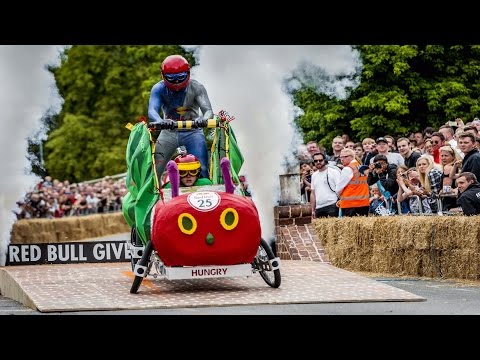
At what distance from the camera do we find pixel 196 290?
14930 millimetres

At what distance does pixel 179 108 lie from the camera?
52.5 ft

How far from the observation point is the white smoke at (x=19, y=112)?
75.9ft

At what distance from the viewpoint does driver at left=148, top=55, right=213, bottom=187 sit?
15727 millimetres

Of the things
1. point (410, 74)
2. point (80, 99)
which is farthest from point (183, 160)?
point (80, 99)

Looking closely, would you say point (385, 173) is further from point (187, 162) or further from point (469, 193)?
point (187, 162)

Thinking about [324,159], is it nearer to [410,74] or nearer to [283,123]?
[283,123]

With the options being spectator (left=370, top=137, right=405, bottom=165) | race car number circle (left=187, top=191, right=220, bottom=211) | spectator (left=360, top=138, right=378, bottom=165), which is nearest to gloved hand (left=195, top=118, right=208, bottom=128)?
race car number circle (left=187, top=191, right=220, bottom=211)

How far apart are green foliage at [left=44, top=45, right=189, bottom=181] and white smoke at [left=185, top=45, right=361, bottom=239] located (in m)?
24.8

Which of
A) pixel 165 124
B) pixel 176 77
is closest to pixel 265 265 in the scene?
pixel 165 124

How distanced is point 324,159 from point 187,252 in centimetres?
638

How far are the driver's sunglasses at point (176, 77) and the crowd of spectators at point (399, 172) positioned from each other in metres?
4.02

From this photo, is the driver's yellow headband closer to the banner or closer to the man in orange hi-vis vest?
the banner

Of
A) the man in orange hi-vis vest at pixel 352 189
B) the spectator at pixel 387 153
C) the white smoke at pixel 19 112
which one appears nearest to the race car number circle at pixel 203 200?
the man in orange hi-vis vest at pixel 352 189

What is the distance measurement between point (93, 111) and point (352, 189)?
112 ft
